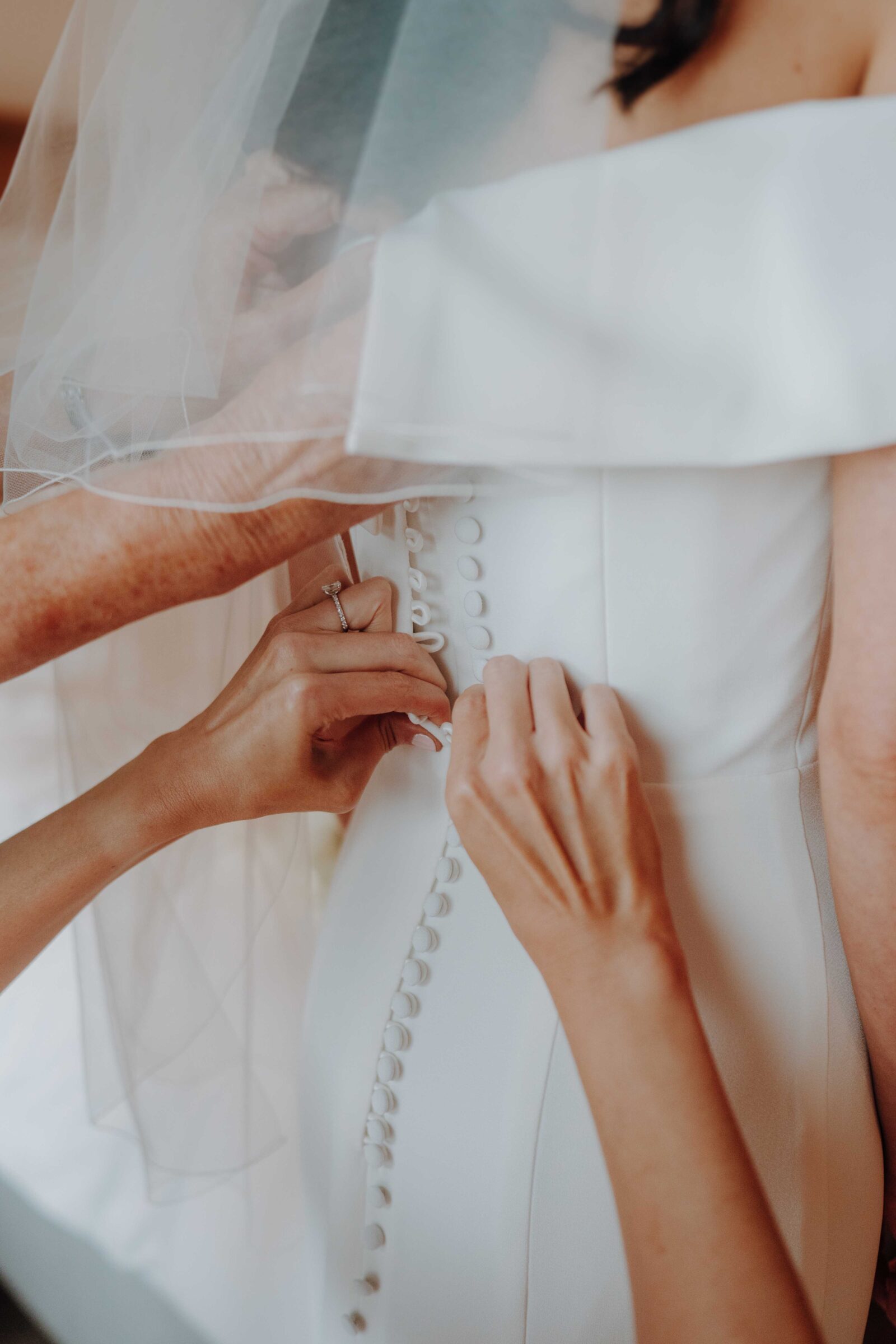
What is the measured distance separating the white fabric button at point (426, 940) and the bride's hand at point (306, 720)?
14 cm

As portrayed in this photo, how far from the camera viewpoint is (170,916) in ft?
3.18

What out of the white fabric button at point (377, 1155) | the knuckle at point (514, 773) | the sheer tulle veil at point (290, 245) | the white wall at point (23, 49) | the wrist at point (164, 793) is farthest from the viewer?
the white wall at point (23, 49)

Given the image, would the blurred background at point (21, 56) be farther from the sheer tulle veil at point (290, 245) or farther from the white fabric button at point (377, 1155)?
the white fabric button at point (377, 1155)

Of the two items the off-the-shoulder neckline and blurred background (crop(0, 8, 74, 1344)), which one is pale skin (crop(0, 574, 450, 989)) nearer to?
the off-the-shoulder neckline

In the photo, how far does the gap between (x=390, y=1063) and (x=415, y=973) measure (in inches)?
2.5

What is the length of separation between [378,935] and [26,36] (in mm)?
1253

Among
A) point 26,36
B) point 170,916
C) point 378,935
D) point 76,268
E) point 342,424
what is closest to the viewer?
point 342,424

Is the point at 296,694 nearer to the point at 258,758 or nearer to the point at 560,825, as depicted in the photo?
the point at 258,758

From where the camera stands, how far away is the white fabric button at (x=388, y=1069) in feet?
2.05

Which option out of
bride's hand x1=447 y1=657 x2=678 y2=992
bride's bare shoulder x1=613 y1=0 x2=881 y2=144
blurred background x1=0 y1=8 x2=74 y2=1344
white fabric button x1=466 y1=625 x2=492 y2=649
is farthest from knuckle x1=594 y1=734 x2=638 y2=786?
blurred background x1=0 y1=8 x2=74 y2=1344

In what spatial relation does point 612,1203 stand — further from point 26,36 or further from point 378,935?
point 26,36

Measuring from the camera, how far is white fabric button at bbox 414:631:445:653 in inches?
26.0

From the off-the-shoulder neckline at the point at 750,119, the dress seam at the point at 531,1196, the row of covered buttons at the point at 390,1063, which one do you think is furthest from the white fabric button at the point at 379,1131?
the off-the-shoulder neckline at the point at 750,119

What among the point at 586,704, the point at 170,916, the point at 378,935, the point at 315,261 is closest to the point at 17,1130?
the point at 170,916
